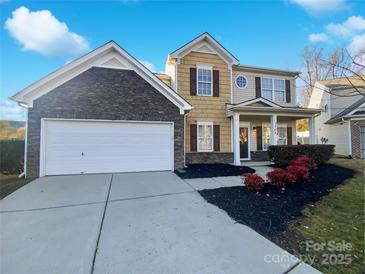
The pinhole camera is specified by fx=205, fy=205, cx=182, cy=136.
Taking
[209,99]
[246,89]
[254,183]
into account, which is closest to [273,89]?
[246,89]

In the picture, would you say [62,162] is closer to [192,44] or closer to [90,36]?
[90,36]

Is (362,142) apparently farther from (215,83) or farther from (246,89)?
(215,83)

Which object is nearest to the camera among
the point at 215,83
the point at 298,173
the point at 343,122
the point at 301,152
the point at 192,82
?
the point at 298,173

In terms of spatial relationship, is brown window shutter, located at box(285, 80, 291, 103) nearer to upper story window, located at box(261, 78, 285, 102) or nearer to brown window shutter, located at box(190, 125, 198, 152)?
upper story window, located at box(261, 78, 285, 102)

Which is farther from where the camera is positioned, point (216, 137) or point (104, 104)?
point (216, 137)

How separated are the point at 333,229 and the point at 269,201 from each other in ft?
4.89

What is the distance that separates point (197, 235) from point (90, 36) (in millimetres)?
11367

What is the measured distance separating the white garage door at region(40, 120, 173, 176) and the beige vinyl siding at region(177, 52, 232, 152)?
110 inches

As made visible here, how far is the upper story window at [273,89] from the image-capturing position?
46.3ft

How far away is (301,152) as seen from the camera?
34.4ft

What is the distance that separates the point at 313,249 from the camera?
3348 mm

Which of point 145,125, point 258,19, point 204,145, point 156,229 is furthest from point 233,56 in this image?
point 156,229

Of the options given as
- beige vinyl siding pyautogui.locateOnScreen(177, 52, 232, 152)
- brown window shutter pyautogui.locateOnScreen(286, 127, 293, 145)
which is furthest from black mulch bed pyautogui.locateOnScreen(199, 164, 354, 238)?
brown window shutter pyautogui.locateOnScreen(286, 127, 293, 145)

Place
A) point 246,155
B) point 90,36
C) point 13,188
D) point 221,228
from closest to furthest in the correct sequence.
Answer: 1. point 221,228
2. point 13,188
3. point 90,36
4. point 246,155
